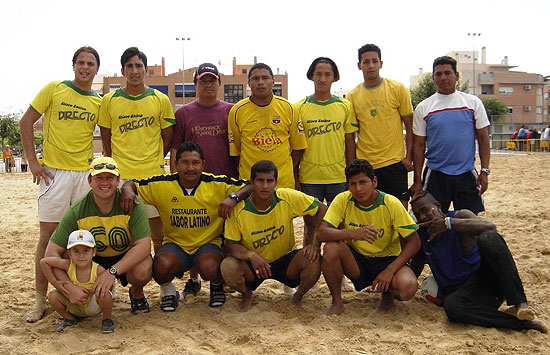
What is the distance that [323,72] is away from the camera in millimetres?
4914

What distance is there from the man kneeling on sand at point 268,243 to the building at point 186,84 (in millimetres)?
57661

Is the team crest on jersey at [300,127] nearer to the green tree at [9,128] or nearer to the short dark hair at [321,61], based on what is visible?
the short dark hair at [321,61]

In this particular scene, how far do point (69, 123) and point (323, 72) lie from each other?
8.74 ft

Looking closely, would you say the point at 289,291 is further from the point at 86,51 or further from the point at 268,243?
the point at 86,51

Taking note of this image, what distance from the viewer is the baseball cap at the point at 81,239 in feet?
12.1

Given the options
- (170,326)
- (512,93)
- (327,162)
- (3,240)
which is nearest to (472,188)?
(327,162)

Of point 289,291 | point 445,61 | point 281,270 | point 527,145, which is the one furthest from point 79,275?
point 527,145

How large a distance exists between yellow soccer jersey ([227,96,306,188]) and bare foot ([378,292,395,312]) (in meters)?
1.47

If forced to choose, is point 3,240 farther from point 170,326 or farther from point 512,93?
point 512,93

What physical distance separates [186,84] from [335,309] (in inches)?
2408

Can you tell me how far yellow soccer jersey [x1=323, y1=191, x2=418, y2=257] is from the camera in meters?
4.05

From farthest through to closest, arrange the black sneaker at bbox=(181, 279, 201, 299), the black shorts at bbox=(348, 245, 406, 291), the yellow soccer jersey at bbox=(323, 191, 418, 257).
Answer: the black sneaker at bbox=(181, 279, 201, 299) → the black shorts at bbox=(348, 245, 406, 291) → the yellow soccer jersey at bbox=(323, 191, 418, 257)

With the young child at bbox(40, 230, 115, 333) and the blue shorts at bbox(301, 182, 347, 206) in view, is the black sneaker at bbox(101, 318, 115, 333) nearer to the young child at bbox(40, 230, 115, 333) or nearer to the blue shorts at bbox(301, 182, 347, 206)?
the young child at bbox(40, 230, 115, 333)

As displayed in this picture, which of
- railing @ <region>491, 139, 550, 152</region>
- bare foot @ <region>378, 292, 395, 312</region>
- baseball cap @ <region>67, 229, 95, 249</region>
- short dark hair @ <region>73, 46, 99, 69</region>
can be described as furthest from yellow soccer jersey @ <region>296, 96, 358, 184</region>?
railing @ <region>491, 139, 550, 152</region>
